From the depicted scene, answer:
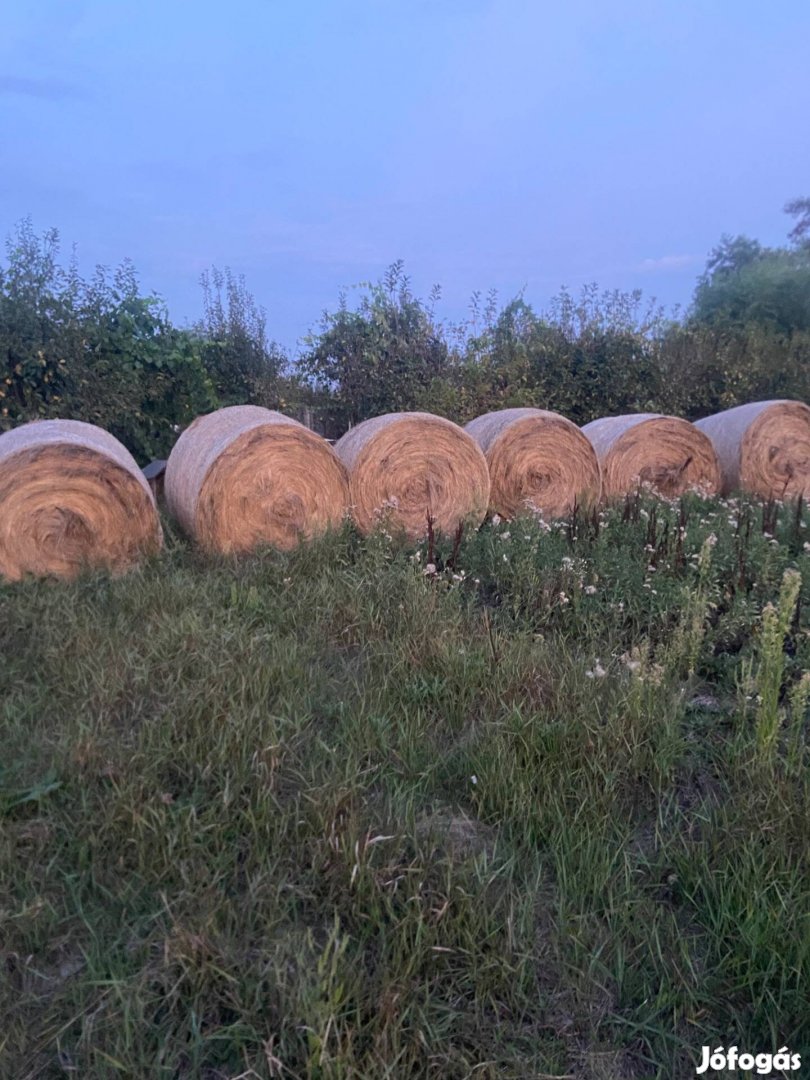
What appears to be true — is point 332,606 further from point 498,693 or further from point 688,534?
point 688,534

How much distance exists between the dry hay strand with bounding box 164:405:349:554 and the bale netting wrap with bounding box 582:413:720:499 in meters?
3.09

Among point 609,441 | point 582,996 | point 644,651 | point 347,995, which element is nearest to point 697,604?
point 644,651

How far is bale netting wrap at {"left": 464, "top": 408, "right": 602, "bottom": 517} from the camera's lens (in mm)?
7160

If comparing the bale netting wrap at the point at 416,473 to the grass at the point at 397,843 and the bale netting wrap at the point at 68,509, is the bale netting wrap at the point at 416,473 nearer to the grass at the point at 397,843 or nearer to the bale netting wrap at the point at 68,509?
the bale netting wrap at the point at 68,509

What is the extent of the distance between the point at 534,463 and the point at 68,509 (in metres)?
3.79

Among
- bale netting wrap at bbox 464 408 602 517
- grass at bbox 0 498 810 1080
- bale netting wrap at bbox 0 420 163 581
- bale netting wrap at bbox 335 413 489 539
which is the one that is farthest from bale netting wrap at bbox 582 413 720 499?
bale netting wrap at bbox 0 420 163 581

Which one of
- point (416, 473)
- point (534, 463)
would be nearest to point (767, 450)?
point (534, 463)

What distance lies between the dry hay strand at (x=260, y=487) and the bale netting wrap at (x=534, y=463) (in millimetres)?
1630

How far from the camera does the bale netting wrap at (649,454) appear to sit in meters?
8.02

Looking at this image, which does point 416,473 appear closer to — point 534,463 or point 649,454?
point 534,463

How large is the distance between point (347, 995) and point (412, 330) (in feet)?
28.9

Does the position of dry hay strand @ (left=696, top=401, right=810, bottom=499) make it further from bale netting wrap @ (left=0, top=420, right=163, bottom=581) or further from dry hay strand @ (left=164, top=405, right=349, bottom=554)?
bale netting wrap @ (left=0, top=420, right=163, bottom=581)

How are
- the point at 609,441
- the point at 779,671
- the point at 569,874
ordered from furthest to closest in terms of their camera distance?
the point at 609,441
the point at 779,671
the point at 569,874

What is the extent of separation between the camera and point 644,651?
313 centimetres
